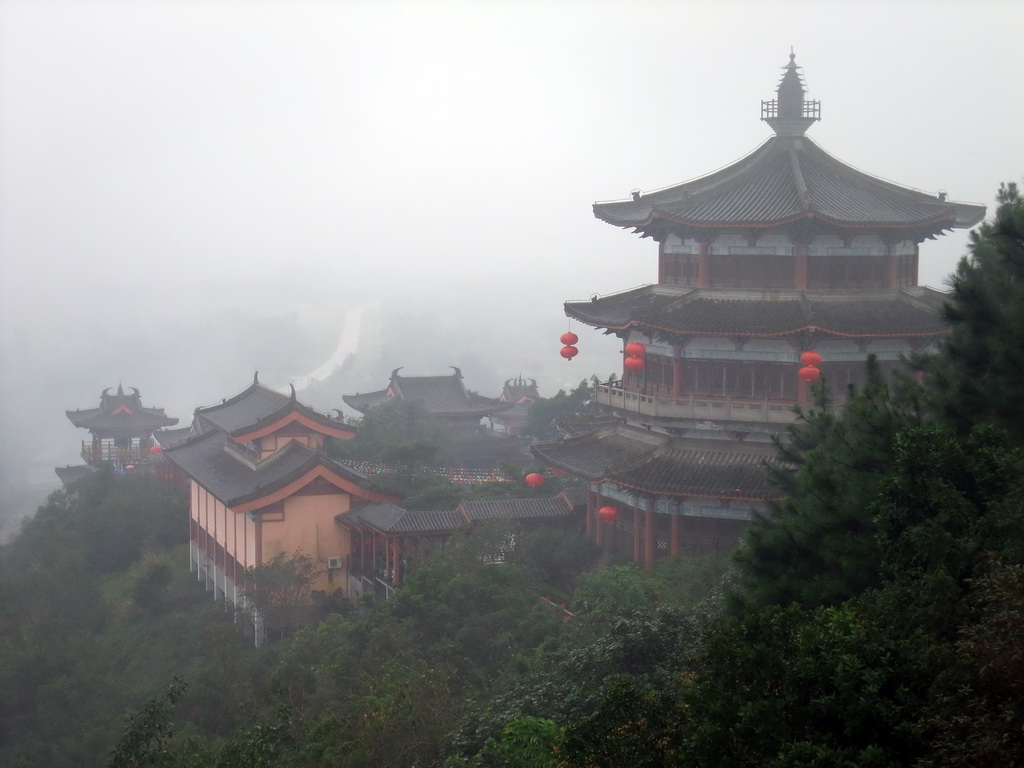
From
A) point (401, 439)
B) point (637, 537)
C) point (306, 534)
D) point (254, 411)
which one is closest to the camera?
point (637, 537)

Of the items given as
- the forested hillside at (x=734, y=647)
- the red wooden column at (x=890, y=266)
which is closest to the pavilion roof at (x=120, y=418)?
A: the forested hillside at (x=734, y=647)

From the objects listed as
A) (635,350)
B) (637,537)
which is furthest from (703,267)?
(637,537)

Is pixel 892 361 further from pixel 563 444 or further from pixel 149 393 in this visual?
pixel 149 393

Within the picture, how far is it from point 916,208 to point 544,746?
45.2 ft

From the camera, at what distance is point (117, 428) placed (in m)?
49.2

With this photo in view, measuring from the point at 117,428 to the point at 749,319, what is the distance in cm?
3633

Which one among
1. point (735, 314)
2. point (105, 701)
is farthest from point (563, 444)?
point (105, 701)

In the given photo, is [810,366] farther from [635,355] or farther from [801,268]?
[635,355]

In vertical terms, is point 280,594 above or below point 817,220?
below

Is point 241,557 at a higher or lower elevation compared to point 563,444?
lower

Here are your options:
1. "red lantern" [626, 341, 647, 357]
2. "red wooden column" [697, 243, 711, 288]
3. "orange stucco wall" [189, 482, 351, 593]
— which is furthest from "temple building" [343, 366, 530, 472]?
"red wooden column" [697, 243, 711, 288]

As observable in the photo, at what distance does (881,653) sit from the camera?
677cm

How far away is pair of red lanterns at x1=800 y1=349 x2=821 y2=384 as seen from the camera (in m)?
18.4

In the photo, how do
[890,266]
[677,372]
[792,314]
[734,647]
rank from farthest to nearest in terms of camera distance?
[677,372]
[890,266]
[792,314]
[734,647]
